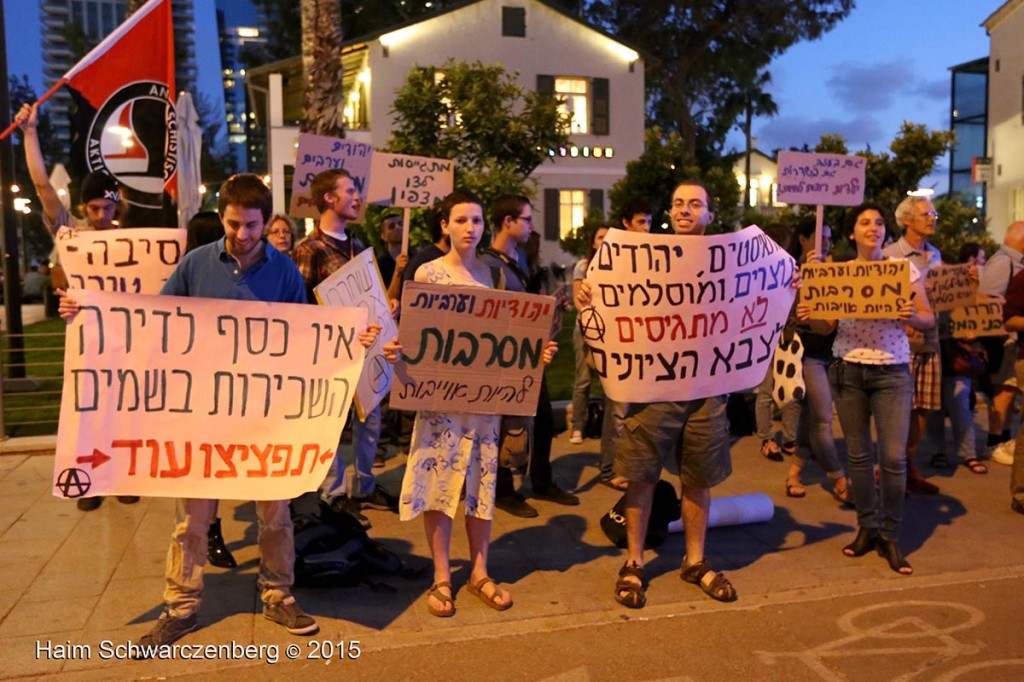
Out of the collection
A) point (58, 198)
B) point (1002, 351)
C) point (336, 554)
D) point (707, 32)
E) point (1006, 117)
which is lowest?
point (336, 554)

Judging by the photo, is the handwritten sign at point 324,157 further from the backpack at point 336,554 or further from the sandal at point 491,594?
the sandal at point 491,594

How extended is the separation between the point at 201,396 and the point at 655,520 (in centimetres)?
273

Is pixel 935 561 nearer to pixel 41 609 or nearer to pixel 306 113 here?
pixel 41 609

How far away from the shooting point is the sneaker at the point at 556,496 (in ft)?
21.2

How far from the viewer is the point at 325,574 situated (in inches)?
189

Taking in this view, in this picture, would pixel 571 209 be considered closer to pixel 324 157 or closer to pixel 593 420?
pixel 593 420

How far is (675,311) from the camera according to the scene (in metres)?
4.60

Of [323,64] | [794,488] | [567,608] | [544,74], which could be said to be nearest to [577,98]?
[544,74]

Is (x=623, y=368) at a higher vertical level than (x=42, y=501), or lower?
higher

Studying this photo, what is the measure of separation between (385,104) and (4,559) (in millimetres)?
23314

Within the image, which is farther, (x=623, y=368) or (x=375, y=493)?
(x=375, y=493)

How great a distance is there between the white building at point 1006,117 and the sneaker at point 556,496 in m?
22.0

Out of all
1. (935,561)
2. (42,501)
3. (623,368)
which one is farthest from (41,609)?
(935,561)

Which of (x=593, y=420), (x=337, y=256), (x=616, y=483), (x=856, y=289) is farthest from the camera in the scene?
(x=593, y=420)
